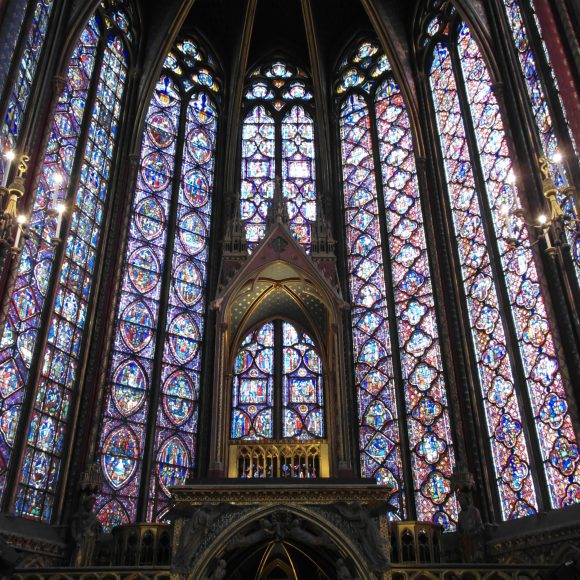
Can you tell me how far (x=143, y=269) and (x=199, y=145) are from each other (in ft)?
12.4

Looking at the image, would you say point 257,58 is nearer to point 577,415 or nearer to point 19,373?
point 19,373

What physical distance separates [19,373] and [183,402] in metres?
3.45

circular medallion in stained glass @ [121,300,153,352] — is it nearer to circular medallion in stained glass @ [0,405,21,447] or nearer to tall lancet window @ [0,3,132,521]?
tall lancet window @ [0,3,132,521]

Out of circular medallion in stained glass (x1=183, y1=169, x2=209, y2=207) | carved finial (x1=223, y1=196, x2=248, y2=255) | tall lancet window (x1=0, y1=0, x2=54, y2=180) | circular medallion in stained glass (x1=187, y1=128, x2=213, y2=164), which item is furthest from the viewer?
circular medallion in stained glass (x1=187, y1=128, x2=213, y2=164)

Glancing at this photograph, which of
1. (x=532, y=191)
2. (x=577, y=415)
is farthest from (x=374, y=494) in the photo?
(x=532, y=191)

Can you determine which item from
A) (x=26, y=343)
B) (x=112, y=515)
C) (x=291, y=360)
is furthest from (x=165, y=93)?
(x=112, y=515)

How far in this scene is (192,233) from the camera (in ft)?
46.6

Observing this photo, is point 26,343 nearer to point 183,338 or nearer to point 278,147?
point 183,338

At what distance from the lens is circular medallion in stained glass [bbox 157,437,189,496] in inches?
459

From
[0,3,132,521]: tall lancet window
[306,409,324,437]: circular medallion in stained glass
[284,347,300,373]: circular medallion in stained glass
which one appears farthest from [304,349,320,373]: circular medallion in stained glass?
[0,3,132,521]: tall lancet window

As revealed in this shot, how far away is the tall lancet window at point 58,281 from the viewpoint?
31.8ft

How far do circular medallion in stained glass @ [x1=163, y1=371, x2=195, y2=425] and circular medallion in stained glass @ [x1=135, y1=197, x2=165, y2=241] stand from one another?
291cm

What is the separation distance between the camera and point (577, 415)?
8.68 meters

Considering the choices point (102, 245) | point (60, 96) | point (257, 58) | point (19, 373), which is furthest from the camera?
point (257, 58)
